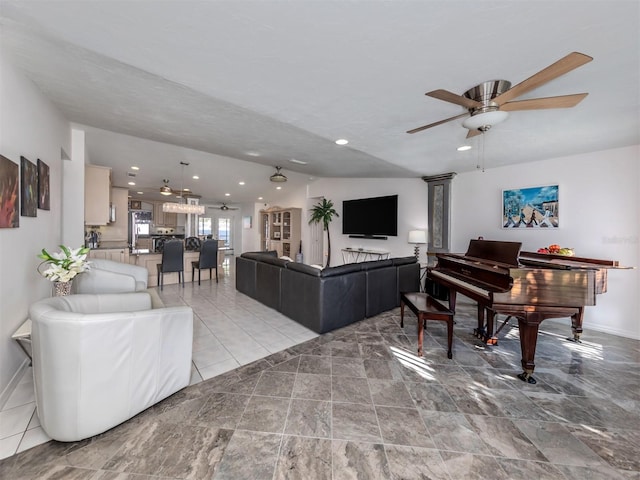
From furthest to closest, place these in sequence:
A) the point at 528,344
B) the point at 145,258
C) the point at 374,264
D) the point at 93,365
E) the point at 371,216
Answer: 1. the point at 371,216
2. the point at 145,258
3. the point at 374,264
4. the point at 528,344
5. the point at 93,365

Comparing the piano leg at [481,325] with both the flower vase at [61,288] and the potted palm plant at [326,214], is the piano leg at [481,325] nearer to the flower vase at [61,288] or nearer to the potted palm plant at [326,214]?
the flower vase at [61,288]

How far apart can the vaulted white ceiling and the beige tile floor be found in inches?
95.9

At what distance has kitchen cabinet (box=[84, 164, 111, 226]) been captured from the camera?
4.17m

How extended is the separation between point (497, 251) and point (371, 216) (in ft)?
10.9

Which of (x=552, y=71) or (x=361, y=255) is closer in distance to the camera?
(x=552, y=71)

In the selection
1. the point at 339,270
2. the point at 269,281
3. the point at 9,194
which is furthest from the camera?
the point at 269,281

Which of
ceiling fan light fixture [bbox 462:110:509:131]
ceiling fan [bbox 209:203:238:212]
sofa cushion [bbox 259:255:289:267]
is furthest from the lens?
ceiling fan [bbox 209:203:238:212]

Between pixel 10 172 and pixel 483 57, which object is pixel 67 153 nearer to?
pixel 10 172

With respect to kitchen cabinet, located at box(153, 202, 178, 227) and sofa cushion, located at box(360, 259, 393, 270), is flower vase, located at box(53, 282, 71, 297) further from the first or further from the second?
kitchen cabinet, located at box(153, 202, 178, 227)

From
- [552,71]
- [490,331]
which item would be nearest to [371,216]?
[490,331]

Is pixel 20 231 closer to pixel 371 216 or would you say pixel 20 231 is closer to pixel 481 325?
pixel 481 325

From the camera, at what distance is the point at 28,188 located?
2.01 meters

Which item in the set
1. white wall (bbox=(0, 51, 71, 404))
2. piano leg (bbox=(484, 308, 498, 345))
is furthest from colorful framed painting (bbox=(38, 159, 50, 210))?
piano leg (bbox=(484, 308, 498, 345))

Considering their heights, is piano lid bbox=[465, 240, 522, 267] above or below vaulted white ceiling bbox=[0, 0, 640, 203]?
below
